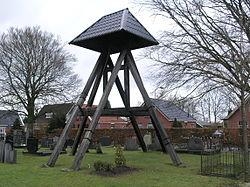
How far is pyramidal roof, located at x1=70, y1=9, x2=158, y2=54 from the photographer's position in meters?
11.0

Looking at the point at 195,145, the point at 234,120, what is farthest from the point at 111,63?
the point at 234,120

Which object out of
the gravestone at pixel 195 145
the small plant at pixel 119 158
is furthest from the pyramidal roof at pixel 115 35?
the gravestone at pixel 195 145

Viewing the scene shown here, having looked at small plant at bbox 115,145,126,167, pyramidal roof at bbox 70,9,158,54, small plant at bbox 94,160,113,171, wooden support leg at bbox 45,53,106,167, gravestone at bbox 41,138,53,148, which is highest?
pyramidal roof at bbox 70,9,158,54

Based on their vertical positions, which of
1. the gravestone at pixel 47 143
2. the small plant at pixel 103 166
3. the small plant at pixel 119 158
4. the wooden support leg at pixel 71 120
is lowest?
the gravestone at pixel 47 143

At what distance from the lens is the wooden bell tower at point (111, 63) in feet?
35.0

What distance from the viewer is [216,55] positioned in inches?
363

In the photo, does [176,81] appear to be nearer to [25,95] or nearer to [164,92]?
[164,92]

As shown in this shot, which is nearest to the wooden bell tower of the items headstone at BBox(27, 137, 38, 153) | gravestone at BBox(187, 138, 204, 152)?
headstone at BBox(27, 137, 38, 153)

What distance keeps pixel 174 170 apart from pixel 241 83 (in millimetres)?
3961

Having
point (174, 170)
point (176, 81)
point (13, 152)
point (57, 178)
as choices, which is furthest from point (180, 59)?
point (13, 152)

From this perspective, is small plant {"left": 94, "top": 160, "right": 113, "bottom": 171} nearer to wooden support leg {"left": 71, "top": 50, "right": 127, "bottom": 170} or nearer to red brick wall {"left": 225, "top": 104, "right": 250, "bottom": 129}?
wooden support leg {"left": 71, "top": 50, "right": 127, "bottom": 170}

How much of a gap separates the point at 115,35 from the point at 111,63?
1864mm

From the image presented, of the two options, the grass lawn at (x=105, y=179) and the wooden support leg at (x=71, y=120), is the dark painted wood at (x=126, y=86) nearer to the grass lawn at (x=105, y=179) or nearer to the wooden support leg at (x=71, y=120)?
the wooden support leg at (x=71, y=120)

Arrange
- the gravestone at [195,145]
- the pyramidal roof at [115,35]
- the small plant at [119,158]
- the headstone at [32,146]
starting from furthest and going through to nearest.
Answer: the gravestone at [195,145], the headstone at [32,146], the pyramidal roof at [115,35], the small plant at [119,158]
